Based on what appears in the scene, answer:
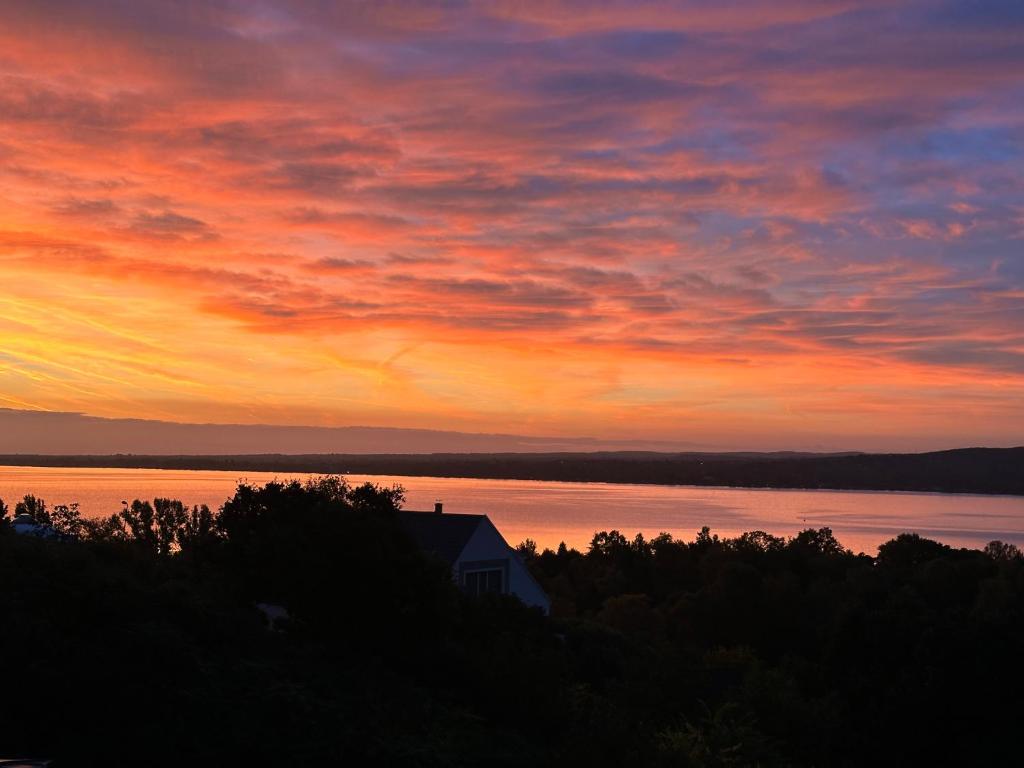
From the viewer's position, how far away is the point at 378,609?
79.7ft

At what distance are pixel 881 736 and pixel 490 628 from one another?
38.1 ft

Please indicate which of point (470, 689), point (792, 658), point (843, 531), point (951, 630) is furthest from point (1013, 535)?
point (470, 689)

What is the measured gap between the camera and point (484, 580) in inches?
1747

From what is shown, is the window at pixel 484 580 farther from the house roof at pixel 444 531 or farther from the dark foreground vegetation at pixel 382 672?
the dark foreground vegetation at pixel 382 672

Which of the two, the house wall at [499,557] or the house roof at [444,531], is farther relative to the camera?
the house wall at [499,557]

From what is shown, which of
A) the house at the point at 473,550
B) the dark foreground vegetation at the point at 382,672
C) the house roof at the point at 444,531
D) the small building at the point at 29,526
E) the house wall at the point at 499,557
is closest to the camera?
the dark foreground vegetation at the point at 382,672

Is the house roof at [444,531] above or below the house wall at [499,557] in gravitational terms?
above

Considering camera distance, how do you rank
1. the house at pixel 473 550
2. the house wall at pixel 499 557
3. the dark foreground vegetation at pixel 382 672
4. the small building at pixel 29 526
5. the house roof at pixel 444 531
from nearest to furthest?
the dark foreground vegetation at pixel 382 672 → the small building at pixel 29 526 → the house roof at pixel 444 531 → the house at pixel 473 550 → the house wall at pixel 499 557

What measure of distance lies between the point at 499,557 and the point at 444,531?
280 centimetres

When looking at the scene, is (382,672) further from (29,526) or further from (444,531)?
(29,526)

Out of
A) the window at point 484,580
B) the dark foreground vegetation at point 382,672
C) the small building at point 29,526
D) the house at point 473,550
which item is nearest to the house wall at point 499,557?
the house at point 473,550

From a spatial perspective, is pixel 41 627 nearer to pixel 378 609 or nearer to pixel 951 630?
pixel 378 609

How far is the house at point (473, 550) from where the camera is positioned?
42.8 m

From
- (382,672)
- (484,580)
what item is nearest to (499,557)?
(484,580)
